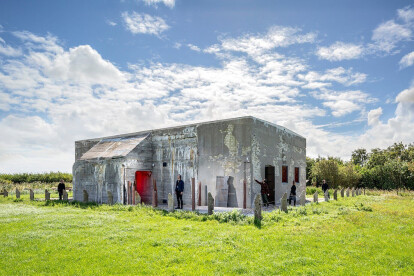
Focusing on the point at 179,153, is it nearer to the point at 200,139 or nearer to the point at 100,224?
the point at 200,139

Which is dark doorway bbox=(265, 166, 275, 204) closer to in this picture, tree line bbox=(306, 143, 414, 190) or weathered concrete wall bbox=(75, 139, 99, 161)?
weathered concrete wall bbox=(75, 139, 99, 161)

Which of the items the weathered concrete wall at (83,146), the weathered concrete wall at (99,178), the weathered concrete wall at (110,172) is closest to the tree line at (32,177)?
the weathered concrete wall at (83,146)

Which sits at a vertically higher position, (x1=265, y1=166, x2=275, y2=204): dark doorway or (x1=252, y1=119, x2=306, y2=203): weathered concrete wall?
(x1=252, y1=119, x2=306, y2=203): weathered concrete wall

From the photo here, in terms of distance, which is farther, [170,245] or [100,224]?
[100,224]

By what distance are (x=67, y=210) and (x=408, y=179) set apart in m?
36.4

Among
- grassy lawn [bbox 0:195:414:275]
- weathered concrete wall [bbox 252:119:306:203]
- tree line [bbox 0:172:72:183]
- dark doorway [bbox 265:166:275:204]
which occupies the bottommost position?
tree line [bbox 0:172:72:183]

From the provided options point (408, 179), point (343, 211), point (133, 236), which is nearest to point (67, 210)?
point (133, 236)

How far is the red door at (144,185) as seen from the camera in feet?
68.2

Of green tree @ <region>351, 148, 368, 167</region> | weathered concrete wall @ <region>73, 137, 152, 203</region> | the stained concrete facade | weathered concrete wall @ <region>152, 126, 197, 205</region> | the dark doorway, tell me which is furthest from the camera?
green tree @ <region>351, 148, 368, 167</region>

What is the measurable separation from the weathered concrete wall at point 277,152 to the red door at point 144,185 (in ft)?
26.4

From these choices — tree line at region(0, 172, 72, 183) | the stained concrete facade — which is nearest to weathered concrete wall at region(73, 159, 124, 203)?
the stained concrete facade

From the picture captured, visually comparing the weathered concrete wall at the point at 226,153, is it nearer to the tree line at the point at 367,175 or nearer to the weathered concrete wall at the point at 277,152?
the weathered concrete wall at the point at 277,152

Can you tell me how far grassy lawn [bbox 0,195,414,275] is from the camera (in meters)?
7.12

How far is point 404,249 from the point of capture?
27.5ft
